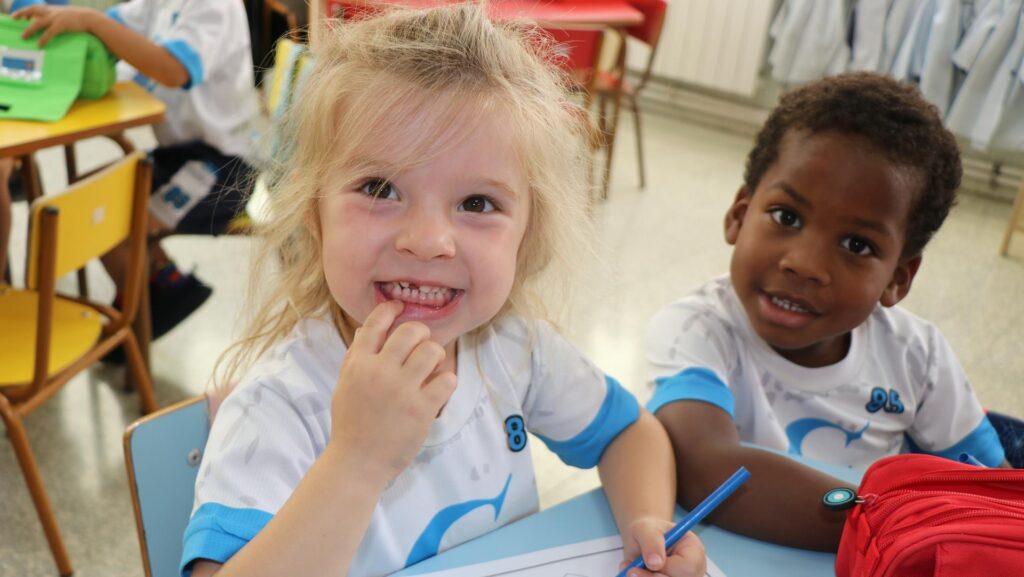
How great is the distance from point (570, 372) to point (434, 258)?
28 cm

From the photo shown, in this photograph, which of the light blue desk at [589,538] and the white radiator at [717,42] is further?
the white radiator at [717,42]

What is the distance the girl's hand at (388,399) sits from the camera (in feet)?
2.08

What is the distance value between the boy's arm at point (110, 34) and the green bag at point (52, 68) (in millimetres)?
18

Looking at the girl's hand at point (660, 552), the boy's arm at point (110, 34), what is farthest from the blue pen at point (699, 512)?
the boy's arm at point (110, 34)

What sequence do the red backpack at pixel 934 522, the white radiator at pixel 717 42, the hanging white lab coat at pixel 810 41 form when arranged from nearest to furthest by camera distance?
the red backpack at pixel 934 522
the hanging white lab coat at pixel 810 41
the white radiator at pixel 717 42

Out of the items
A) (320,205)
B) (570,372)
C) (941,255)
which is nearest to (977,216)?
(941,255)

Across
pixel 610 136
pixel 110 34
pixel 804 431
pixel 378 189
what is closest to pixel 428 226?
pixel 378 189

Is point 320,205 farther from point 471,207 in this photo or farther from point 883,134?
point 883,134

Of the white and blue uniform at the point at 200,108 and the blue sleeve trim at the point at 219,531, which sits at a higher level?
the blue sleeve trim at the point at 219,531

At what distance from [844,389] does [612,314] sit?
5.31 feet

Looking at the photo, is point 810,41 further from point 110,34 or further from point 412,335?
point 412,335

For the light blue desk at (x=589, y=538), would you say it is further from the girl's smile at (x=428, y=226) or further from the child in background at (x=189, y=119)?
the child in background at (x=189, y=119)

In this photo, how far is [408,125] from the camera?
710 mm

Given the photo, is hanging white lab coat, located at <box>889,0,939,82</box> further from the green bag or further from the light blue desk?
the light blue desk
